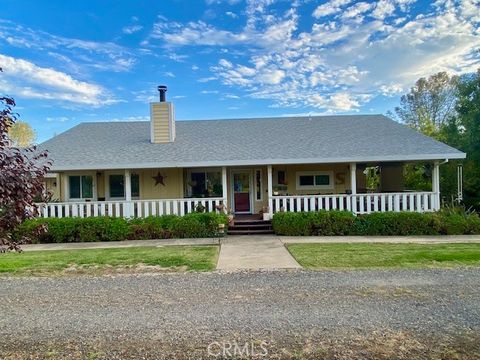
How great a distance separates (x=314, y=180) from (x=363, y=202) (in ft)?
10.1

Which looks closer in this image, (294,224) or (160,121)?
(294,224)

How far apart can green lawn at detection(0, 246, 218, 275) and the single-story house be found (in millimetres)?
3341

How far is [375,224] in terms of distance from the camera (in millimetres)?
12195

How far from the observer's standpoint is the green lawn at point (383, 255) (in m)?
7.67

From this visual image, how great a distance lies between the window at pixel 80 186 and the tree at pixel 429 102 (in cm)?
3025

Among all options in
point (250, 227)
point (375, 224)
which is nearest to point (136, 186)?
point (250, 227)

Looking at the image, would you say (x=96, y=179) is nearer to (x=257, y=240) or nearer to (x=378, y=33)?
(x=257, y=240)

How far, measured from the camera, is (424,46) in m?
20.0

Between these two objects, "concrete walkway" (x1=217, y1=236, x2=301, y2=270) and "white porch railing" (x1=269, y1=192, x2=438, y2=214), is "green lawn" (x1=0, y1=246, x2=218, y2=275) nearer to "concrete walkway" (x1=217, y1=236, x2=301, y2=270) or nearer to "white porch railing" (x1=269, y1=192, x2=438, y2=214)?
"concrete walkway" (x1=217, y1=236, x2=301, y2=270)

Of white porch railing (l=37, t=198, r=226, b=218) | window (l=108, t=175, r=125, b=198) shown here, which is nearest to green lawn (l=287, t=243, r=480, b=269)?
white porch railing (l=37, t=198, r=226, b=218)

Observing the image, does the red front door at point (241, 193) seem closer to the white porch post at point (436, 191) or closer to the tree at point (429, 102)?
the white porch post at point (436, 191)

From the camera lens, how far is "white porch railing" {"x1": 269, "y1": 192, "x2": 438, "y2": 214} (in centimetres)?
1303

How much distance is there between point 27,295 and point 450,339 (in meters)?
6.54

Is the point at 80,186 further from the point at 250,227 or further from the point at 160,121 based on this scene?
the point at 250,227
